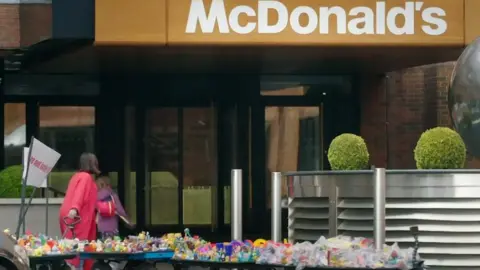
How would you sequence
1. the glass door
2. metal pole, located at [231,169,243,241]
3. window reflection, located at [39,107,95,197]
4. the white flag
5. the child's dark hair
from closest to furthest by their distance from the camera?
metal pole, located at [231,169,243,241] < the white flag < the child's dark hair < window reflection, located at [39,107,95,197] < the glass door

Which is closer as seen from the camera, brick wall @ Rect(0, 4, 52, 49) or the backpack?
the backpack

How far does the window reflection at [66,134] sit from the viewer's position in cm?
2033

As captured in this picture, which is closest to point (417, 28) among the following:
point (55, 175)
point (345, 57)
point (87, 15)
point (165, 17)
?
point (345, 57)

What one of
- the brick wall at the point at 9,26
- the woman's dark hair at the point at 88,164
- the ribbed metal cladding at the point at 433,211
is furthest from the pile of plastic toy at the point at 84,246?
the brick wall at the point at 9,26

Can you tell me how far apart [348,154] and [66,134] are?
380 inches

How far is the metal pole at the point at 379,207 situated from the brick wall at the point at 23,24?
6983 mm

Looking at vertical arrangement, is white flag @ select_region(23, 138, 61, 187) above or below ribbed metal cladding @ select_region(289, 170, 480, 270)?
above

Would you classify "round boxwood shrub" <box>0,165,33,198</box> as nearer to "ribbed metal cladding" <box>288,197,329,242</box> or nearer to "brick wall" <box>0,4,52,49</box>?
"brick wall" <box>0,4,52,49</box>

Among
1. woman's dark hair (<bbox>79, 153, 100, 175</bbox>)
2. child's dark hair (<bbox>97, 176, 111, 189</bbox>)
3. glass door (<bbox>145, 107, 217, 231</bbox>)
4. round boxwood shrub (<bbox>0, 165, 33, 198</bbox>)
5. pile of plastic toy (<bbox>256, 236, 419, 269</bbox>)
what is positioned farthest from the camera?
glass door (<bbox>145, 107, 217, 231</bbox>)

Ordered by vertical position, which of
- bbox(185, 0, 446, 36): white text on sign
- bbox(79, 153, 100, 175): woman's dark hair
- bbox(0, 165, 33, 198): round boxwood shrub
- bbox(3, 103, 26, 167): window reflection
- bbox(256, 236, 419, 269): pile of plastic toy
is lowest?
bbox(256, 236, 419, 269): pile of plastic toy

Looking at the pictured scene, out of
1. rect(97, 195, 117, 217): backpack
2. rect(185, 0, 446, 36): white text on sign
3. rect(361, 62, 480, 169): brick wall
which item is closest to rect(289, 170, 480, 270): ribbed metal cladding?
rect(97, 195, 117, 217): backpack

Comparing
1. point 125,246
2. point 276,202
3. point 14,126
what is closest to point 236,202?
point 276,202

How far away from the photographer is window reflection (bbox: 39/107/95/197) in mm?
20328

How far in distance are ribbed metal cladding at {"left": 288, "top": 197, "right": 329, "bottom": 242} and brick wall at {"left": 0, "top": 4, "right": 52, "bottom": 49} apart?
17.7 feet
